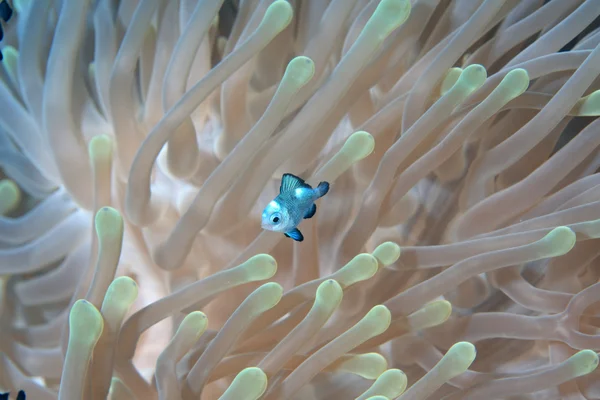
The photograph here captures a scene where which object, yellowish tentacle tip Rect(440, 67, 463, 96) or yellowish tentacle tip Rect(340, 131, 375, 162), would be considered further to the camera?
yellowish tentacle tip Rect(440, 67, 463, 96)

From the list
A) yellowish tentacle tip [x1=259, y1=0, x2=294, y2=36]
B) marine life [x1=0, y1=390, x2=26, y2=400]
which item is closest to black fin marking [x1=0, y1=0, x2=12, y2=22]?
yellowish tentacle tip [x1=259, y1=0, x2=294, y2=36]

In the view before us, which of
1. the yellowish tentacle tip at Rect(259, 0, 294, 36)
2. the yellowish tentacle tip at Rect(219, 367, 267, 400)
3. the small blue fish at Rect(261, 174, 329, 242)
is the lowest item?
the yellowish tentacle tip at Rect(219, 367, 267, 400)

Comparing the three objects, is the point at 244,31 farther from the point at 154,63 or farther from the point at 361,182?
the point at 361,182

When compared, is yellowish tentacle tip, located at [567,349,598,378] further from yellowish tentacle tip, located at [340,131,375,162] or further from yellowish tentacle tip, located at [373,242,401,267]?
yellowish tentacle tip, located at [340,131,375,162]

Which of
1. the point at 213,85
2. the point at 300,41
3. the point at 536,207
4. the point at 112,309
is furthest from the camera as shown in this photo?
the point at 300,41

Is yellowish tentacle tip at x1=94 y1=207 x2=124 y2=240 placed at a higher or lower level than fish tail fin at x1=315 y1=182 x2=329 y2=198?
lower

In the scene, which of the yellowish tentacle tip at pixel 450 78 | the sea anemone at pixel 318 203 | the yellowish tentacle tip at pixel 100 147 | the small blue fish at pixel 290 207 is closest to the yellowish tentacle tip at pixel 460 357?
the sea anemone at pixel 318 203

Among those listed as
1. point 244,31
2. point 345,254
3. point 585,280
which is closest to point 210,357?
point 345,254

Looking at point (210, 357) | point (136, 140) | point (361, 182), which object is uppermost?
point (136, 140)

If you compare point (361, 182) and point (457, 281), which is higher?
point (361, 182)

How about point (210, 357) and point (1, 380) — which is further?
point (1, 380)
